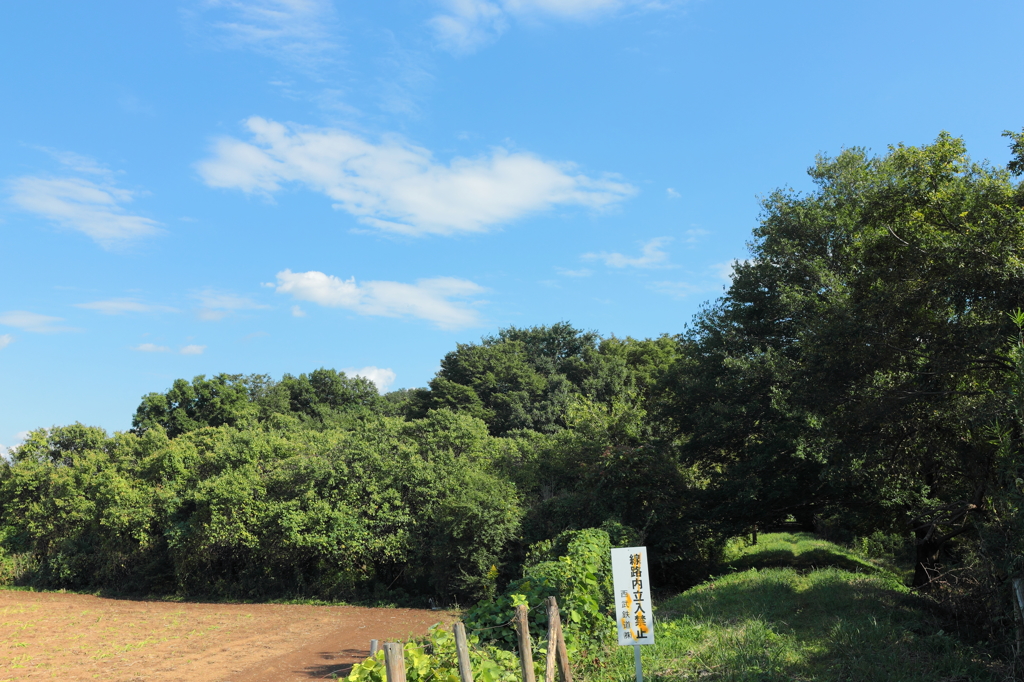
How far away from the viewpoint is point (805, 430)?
14969 mm

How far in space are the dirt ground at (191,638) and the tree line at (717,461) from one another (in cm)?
225

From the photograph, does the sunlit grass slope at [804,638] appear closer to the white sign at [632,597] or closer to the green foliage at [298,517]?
the white sign at [632,597]

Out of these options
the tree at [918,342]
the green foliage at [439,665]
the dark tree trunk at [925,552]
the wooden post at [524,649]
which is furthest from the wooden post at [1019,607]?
the dark tree trunk at [925,552]

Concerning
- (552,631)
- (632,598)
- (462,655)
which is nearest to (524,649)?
(552,631)

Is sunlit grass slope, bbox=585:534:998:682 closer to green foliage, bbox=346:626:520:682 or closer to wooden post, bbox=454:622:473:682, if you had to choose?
green foliage, bbox=346:626:520:682

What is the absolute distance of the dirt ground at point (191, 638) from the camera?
13.1 meters

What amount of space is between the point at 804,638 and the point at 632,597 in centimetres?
395

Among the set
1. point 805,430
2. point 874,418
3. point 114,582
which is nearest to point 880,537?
point 805,430

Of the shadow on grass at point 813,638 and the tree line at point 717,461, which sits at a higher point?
the tree line at point 717,461

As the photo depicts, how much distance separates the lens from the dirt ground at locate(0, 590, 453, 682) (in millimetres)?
13133

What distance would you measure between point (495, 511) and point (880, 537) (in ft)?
43.1

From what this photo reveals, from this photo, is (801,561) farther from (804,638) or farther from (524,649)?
(524,649)

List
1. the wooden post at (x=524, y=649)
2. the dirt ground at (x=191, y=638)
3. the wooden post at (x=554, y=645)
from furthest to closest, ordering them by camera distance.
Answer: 1. the dirt ground at (x=191, y=638)
2. the wooden post at (x=554, y=645)
3. the wooden post at (x=524, y=649)

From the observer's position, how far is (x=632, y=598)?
19.9 feet
